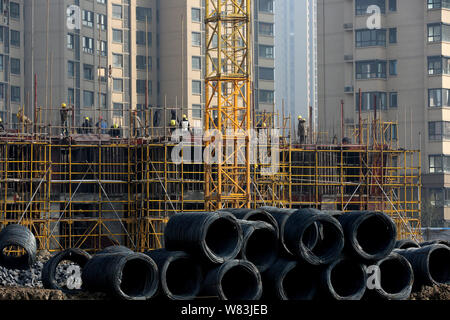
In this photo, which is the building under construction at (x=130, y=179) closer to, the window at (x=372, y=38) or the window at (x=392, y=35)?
the window at (x=372, y=38)

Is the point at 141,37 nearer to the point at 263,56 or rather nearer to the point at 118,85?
the point at 118,85

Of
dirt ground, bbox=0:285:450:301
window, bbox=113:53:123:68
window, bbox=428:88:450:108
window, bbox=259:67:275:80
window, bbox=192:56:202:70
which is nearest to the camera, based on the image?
dirt ground, bbox=0:285:450:301

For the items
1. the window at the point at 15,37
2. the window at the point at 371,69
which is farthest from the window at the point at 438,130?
the window at the point at 15,37

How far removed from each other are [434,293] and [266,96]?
2992 inches

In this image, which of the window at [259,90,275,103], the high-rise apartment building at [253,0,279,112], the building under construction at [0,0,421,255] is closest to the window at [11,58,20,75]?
the high-rise apartment building at [253,0,279,112]

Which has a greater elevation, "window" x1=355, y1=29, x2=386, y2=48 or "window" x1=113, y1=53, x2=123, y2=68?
"window" x1=355, y1=29, x2=386, y2=48

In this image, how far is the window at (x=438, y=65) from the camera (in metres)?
82.6

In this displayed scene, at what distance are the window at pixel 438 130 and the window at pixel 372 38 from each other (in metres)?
9.25

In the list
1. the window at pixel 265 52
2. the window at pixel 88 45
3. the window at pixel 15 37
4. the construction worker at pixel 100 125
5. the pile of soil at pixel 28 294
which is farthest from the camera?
the window at pixel 265 52

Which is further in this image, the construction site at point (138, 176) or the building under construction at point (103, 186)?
the construction site at point (138, 176)

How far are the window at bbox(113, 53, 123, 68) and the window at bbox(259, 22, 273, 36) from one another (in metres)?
18.7

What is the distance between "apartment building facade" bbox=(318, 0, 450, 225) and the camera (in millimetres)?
81938

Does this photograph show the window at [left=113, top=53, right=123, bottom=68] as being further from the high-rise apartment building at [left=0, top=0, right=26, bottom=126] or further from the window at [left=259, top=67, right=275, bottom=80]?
the window at [left=259, top=67, right=275, bottom=80]

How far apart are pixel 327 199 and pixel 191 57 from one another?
47.3 meters
